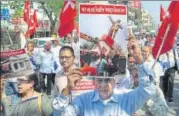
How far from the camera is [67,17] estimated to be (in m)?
5.64

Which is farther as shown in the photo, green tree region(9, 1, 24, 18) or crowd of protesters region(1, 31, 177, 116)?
green tree region(9, 1, 24, 18)

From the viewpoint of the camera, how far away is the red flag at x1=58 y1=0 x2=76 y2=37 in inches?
219

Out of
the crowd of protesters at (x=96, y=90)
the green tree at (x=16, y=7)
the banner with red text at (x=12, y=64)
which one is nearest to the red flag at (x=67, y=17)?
the crowd of protesters at (x=96, y=90)

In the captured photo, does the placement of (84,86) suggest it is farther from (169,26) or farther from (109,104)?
(169,26)

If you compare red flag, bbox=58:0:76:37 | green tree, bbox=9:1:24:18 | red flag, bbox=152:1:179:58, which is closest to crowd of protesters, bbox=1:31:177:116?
red flag, bbox=152:1:179:58

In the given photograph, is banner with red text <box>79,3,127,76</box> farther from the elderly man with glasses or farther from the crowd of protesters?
the elderly man with glasses

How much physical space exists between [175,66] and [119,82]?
5.76m

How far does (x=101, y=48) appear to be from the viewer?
475 centimetres

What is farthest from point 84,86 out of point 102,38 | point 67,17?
point 67,17

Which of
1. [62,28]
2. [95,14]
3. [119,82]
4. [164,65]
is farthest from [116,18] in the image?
[164,65]

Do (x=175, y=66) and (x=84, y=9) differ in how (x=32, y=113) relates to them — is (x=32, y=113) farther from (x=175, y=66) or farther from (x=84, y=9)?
(x=175, y=66)

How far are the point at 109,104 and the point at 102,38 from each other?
659 millimetres

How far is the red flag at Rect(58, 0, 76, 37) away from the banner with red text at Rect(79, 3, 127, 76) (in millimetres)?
843

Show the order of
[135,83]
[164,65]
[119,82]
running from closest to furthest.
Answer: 1. [119,82]
2. [135,83]
3. [164,65]
